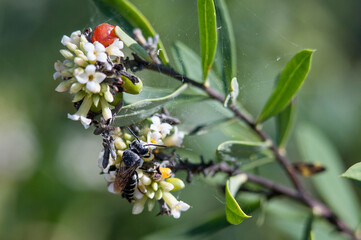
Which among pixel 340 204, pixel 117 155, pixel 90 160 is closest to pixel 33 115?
pixel 90 160

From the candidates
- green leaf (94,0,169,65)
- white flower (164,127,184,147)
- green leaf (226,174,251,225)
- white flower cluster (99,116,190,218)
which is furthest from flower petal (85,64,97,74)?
green leaf (226,174,251,225)

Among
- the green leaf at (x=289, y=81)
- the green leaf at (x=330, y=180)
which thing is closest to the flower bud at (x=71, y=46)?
the green leaf at (x=289, y=81)

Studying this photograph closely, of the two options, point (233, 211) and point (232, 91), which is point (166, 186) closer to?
point (233, 211)

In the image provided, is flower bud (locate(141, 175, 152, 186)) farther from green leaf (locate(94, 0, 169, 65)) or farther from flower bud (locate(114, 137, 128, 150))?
green leaf (locate(94, 0, 169, 65))

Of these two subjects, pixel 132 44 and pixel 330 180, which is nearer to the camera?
pixel 132 44

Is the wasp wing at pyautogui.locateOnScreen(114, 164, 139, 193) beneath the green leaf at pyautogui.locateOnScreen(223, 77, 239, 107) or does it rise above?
beneath

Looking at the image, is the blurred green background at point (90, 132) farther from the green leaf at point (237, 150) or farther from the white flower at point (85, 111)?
the white flower at point (85, 111)

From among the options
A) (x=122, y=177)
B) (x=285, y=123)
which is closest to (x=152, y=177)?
(x=122, y=177)
